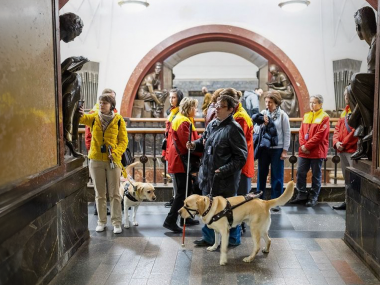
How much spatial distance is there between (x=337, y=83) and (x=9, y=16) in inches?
459

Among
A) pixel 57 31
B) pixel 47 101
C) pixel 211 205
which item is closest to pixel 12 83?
pixel 47 101

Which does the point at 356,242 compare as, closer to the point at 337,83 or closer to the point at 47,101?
the point at 47,101

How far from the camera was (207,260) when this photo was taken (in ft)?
12.6

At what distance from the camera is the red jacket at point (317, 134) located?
571 cm

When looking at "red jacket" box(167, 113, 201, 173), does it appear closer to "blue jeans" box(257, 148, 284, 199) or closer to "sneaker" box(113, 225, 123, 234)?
"sneaker" box(113, 225, 123, 234)

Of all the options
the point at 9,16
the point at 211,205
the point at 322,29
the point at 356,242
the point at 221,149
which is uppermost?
the point at 322,29

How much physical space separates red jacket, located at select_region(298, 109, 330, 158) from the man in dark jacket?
205 cm

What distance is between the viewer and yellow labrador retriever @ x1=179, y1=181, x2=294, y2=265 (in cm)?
366

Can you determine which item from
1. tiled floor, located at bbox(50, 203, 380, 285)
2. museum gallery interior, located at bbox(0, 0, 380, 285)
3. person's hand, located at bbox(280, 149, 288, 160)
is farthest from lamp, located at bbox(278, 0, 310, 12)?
tiled floor, located at bbox(50, 203, 380, 285)

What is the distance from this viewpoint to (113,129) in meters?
4.56

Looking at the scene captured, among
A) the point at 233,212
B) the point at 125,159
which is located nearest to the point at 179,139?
the point at 125,159

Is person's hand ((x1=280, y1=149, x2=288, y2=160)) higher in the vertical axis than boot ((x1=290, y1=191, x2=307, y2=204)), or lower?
higher

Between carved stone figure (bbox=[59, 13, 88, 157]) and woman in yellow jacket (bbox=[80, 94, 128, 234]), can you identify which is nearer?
carved stone figure (bbox=[59, 13, 88, 157])

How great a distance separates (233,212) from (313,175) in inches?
99.0
